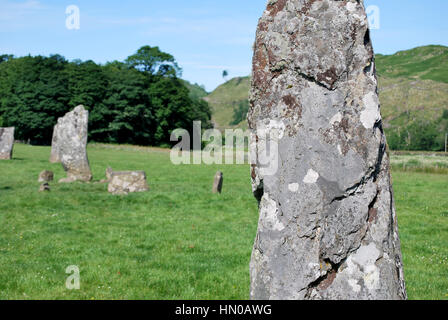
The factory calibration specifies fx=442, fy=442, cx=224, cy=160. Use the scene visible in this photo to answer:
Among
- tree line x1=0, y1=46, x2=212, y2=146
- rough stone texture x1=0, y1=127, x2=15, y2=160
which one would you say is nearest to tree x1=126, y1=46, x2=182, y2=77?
tree line x1=0, y1=46, x2=212, y2=146

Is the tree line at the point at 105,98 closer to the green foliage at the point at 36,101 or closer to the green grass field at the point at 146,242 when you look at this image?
the green foliage at the point at 36,101

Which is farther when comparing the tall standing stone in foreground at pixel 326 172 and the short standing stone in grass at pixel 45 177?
the short standing stone in grass at pixel 45 177

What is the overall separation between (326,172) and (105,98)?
72.5 m

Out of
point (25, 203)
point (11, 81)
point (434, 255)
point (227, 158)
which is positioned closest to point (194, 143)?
point (11, 81)

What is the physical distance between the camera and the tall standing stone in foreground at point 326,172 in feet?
15.5

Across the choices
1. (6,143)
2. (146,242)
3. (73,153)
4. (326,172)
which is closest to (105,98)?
(6,143)

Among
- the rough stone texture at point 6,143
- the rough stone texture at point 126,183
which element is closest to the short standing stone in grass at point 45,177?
the rough stone texture at point 126,183

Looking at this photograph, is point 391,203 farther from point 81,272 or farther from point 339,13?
point 81,272

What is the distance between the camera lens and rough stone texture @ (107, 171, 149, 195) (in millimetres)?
17641

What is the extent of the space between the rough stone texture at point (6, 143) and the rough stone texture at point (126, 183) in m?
16.8

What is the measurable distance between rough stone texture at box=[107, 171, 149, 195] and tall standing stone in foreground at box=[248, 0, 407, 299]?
43.9 feet

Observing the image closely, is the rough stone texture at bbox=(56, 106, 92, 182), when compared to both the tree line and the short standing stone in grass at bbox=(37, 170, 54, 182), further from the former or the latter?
the tree line

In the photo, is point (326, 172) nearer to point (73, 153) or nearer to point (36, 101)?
point (73, 153)

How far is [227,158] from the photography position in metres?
45.3
